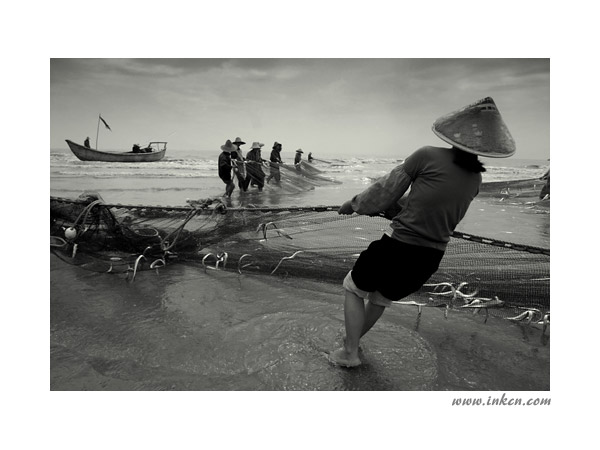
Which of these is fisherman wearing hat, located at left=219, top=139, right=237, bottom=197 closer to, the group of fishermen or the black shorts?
the group of fishermen

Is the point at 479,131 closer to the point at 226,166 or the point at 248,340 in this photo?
the point at 248,340

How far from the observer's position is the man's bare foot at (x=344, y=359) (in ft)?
7.22

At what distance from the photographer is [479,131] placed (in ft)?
5.91

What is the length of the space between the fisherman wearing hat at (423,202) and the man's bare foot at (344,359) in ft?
0.30

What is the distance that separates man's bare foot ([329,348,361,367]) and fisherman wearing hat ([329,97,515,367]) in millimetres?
93

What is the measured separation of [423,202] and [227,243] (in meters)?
2.60

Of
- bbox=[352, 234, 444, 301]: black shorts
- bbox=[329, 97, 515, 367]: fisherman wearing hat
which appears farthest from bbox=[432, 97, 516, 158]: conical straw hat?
bbox=[352, 234, 444, 301]: black shorts

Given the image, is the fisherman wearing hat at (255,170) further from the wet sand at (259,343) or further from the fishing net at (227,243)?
the wet sand at (259,343)

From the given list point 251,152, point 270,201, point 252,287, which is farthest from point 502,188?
point 252,287

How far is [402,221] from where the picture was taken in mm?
1974

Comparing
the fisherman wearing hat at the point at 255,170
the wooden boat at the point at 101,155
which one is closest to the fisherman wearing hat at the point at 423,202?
the fisherman wearing hat at the point at 255,170

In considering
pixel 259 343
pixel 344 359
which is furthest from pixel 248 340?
pixel 344 359

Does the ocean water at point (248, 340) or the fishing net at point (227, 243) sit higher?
the fishing net at point (227, 243)

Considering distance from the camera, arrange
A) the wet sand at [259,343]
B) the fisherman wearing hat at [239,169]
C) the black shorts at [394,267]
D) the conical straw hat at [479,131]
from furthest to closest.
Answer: the fisherman wearing hat at [239,169]
the wet sand at [259,343]
the black shorts at [394,267]
the conical straw hat at [479,131]
